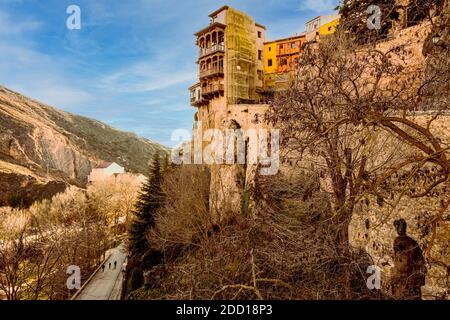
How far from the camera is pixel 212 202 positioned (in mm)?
21828

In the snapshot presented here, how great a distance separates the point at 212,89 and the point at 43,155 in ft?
176

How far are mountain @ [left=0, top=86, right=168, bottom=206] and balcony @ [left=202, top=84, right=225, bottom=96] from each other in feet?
108

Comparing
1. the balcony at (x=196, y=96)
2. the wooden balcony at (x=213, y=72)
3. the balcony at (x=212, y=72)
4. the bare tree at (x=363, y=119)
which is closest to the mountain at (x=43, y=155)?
the balcony at (x=196, y=96)

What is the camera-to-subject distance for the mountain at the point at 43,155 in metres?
49.7

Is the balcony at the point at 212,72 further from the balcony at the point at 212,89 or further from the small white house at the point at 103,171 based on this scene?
the small white house at the point at 103,171

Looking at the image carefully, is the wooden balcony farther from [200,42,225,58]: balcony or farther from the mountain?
the mountain

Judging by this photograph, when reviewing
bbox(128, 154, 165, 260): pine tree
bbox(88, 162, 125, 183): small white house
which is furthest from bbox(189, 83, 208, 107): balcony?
bbox(88, 162, 125, 183): small white house

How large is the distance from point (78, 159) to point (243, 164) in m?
64.6

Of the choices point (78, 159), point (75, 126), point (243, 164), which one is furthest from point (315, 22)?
point (75, 126)

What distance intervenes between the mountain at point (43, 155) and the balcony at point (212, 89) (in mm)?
32924

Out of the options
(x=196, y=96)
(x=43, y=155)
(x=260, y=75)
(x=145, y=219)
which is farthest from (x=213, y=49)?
(x=43, y=155)

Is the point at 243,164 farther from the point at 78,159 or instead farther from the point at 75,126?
the point at 75,126

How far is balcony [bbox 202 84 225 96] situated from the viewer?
2842cm
